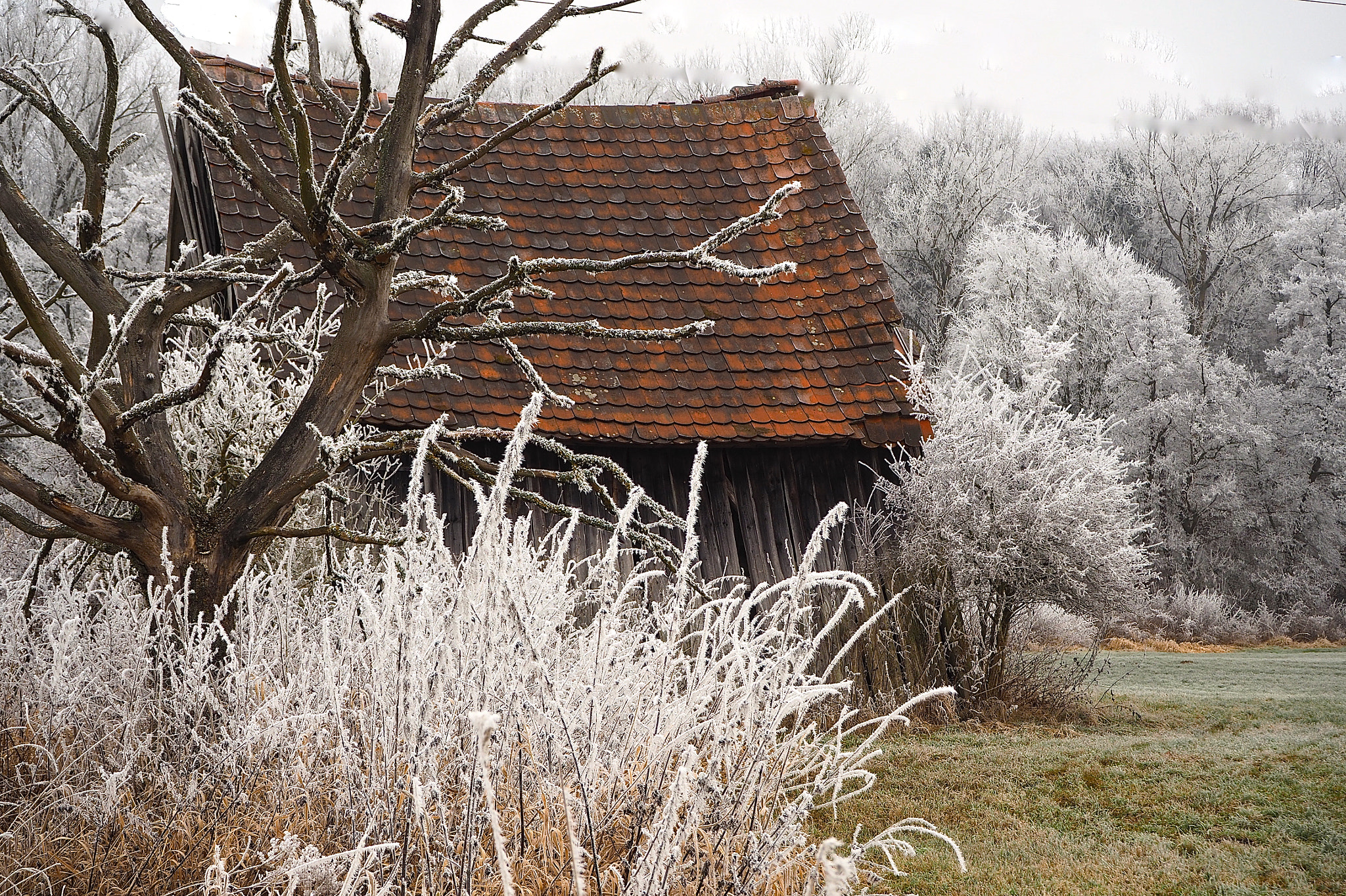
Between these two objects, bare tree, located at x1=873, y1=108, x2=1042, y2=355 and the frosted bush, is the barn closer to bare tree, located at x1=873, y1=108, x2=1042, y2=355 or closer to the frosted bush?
the frosted bush

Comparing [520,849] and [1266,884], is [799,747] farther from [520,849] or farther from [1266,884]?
[1266,884]

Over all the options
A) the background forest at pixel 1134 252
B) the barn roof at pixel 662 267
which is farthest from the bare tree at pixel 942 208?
the barn roof at pixel 662 267

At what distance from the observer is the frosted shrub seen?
217cm

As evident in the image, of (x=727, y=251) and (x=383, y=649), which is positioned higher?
(x=727, y=251)

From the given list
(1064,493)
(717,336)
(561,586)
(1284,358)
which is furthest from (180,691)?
(1284,358)

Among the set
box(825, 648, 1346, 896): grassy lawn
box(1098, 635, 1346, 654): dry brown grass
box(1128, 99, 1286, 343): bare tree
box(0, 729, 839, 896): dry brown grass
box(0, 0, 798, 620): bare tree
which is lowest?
box(1098, 635, 1346, 654): dry brown grass

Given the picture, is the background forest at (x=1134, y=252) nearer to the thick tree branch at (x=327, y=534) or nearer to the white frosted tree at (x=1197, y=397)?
the white frosted tree at (x=1197, y=397)

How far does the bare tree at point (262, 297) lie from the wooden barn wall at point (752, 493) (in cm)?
388

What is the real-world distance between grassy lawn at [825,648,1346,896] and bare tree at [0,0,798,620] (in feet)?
8.94

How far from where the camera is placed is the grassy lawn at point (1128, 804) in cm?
418

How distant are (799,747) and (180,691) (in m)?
1.84

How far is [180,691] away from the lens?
9.44 feet

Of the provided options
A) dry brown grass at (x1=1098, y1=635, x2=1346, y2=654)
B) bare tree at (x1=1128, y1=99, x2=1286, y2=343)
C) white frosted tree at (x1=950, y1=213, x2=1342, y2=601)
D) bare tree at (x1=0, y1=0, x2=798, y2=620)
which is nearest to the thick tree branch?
bare tree at (x1=0, y1=0, x2=798, y2=620)

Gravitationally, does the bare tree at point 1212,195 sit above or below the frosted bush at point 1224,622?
above
